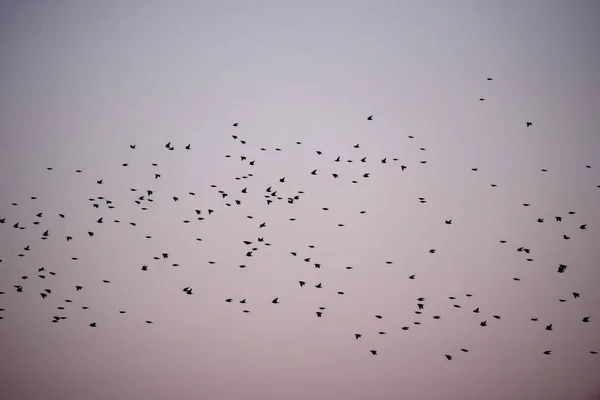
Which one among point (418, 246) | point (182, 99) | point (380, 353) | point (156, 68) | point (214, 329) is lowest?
point (380, 353)

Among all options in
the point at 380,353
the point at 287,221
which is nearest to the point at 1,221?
the point at 287,221

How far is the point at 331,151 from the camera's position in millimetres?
5340

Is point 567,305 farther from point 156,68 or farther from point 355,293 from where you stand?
point 156,68

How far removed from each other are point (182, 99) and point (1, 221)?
247cm

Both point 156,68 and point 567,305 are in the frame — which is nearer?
point 567,305

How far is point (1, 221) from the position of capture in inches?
210

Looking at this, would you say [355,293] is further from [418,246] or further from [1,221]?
[1,221]

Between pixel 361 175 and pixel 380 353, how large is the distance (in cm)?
198

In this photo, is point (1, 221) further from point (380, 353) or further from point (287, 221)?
point (380, 353)

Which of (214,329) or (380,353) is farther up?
(214,329)

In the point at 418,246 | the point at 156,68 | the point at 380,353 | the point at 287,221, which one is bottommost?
the point at 380,353

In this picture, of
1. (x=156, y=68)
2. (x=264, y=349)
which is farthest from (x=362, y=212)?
(x=156, y=68)

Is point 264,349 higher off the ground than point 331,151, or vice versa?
point 331,151

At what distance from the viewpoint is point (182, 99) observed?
17.7ft
